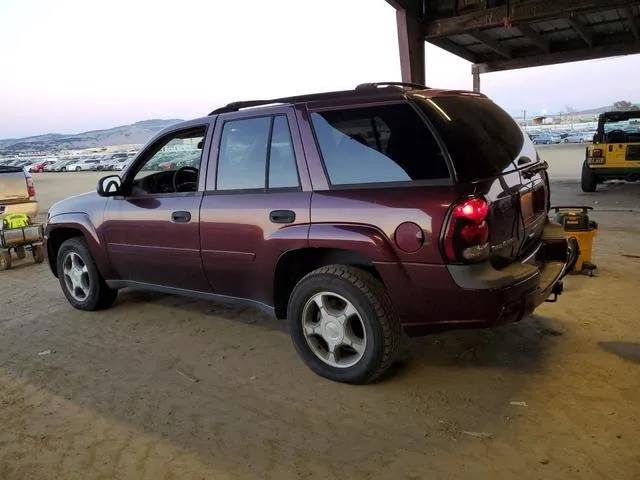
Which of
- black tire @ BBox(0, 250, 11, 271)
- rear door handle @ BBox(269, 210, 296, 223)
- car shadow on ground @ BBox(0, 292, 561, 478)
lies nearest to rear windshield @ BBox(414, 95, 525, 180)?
rear door handle @ BBox(269, 210, 296, 223)

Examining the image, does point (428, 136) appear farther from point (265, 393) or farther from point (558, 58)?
point (558, 58)

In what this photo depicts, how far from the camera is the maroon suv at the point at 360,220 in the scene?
9.75ft

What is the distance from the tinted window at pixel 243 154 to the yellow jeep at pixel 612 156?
11195 millimetres

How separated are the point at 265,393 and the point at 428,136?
1.91 m

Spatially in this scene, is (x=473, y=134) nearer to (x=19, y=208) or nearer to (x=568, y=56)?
(x=19, y=208)

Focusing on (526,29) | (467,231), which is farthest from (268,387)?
(526,29)

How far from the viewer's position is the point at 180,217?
418 centimetres

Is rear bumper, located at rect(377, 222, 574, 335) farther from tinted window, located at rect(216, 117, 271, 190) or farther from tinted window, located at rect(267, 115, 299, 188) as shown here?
tinted window, located at rect(216, 117, 271, 190)

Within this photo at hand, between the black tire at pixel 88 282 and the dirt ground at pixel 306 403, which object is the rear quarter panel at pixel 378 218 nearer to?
the dirt ground at pixel 306 403

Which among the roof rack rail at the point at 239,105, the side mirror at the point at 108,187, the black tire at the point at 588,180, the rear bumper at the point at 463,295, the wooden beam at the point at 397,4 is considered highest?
the wooden beam at the point at 397,4

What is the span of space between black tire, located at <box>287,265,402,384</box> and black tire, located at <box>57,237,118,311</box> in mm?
2618

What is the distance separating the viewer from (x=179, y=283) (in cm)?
443

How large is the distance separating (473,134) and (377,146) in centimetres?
58

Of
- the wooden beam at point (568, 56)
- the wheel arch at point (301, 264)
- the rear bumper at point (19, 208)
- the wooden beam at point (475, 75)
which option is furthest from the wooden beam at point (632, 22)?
the rear bumper at point (19, 208)
